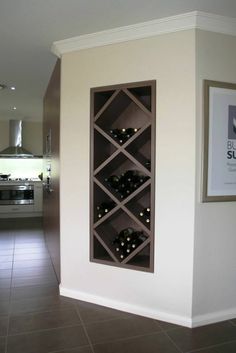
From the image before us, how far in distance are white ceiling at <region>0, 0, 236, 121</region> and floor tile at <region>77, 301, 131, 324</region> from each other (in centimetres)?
248

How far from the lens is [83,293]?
114 inches

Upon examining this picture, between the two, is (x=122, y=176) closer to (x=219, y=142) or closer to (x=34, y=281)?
(x=219, y=142)

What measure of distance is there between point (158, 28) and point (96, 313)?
2.49 meters

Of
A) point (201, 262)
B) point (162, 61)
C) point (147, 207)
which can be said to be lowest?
point (201, 262)

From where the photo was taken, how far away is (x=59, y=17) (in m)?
2.37

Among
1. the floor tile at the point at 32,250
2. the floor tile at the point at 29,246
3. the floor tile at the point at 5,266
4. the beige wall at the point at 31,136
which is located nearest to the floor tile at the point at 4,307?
the floor tile at the point at 5,266

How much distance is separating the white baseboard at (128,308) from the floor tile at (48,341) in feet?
1.41

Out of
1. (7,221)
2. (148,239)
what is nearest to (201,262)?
(148,239)

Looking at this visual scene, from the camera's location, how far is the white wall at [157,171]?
2414mm

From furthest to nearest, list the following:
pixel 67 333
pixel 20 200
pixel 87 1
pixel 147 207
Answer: pixel 20 200 < pixel 147 207 < pixel 67 333 < pixel 87 1

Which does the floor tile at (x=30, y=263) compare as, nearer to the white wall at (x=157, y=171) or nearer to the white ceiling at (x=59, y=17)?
the white wall at (x=157, y=171)

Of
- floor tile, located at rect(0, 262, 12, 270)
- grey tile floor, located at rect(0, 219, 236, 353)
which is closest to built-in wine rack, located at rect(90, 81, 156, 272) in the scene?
grey tile floor, located at rect(0, 219, 236, 353)

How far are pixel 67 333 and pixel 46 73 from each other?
2995mm

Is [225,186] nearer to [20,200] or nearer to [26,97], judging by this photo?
[26,97]
